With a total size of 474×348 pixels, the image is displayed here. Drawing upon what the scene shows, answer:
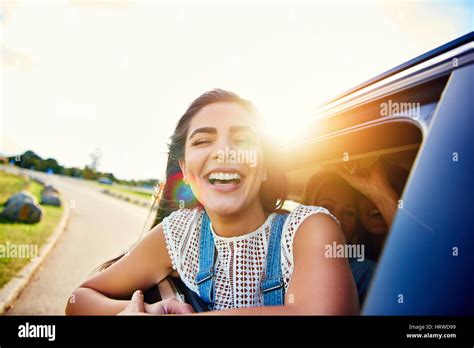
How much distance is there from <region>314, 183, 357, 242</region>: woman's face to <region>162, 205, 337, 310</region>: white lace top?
2.69 ft

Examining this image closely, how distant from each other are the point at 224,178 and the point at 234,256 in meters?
0.39

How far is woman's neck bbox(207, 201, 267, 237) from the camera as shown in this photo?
1.80m

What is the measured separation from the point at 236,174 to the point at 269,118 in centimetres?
40

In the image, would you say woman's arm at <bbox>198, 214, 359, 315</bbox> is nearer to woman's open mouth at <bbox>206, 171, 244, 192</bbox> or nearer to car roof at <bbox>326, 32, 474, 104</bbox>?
woman's open mouth at <bbox>206, 171, 244, 192</bbox>

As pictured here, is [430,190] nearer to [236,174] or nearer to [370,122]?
[370,122]

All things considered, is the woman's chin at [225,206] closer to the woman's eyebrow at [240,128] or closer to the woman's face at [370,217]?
the woman's eyebrow at [240,128]

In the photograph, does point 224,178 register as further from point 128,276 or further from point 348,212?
point 348,212

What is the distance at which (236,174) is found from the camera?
172cm

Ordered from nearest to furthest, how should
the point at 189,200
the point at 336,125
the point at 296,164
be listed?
the point at 336,125 < the point at 189,200 < the point at 296,164
